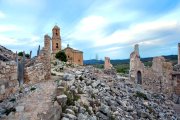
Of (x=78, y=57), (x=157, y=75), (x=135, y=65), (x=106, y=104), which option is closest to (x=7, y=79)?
(x=106, y=104)

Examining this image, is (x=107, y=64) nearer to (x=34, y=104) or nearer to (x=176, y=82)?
(x=176, y=82)

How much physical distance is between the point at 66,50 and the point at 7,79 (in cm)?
5526

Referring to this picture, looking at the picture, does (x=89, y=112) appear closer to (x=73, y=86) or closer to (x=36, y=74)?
(x=73, y=86)

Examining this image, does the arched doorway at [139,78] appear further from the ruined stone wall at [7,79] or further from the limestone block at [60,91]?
the ruined stone wall at [7,79]

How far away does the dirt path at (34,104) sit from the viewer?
1079 cm

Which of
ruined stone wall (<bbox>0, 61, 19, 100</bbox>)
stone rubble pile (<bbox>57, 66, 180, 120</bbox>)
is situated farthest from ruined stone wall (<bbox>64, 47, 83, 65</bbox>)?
ruined stone wall (<bbox>0, 61, 19, 100</bbox>)

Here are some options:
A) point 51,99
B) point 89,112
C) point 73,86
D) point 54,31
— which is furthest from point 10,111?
point 54,31

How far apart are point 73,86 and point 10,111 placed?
4.46 m

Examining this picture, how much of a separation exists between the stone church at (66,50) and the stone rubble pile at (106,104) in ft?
140

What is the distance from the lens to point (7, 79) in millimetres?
10430

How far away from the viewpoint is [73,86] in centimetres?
1483

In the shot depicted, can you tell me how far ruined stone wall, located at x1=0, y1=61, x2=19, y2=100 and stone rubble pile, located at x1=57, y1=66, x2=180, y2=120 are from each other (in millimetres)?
2081

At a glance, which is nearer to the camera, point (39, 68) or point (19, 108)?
point (19, 108)

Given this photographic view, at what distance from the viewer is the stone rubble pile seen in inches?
483
